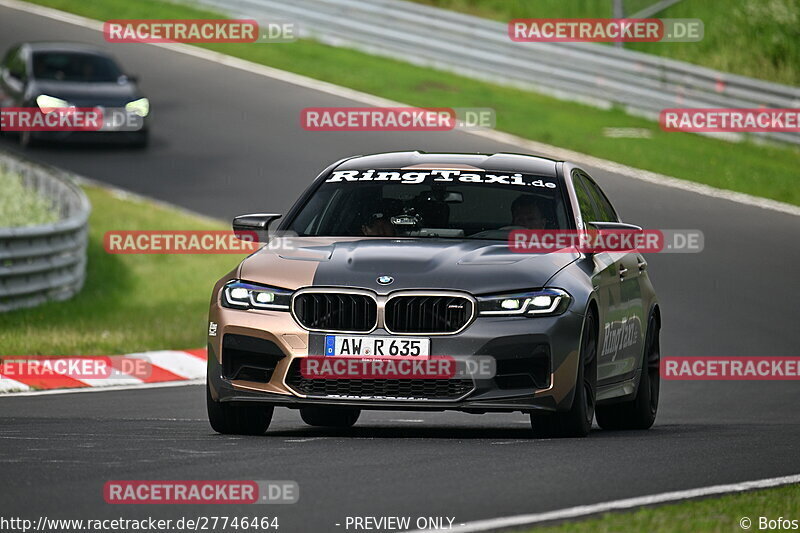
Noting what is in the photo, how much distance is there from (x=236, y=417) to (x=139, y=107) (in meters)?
18.2

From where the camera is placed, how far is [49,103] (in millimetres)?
27281

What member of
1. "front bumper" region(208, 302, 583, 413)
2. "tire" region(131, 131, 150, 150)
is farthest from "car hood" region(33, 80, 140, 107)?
"front bumper" region(208, 302, 583, 413)

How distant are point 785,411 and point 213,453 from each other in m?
5.74

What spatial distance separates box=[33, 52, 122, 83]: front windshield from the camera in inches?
1096

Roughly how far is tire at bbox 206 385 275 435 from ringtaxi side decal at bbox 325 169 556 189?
1.59 meters

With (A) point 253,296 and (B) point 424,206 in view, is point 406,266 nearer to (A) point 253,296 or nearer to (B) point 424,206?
(A) point 253,296

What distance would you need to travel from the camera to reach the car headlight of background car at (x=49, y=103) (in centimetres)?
2714

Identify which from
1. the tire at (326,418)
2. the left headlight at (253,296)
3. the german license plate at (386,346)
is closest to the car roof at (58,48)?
the tire at (326,418)

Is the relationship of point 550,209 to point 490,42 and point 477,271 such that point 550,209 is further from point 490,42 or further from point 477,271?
point 490,42

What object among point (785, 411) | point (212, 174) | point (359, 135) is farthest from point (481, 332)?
point (359, 135)

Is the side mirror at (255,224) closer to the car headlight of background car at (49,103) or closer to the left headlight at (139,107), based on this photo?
the left headlight at (139,107)

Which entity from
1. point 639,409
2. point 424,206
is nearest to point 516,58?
point 639,409

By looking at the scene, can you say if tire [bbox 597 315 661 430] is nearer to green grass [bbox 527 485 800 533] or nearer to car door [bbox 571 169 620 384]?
car door [bbox 571 169 620 384]

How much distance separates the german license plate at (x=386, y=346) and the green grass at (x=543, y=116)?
55.5ft
